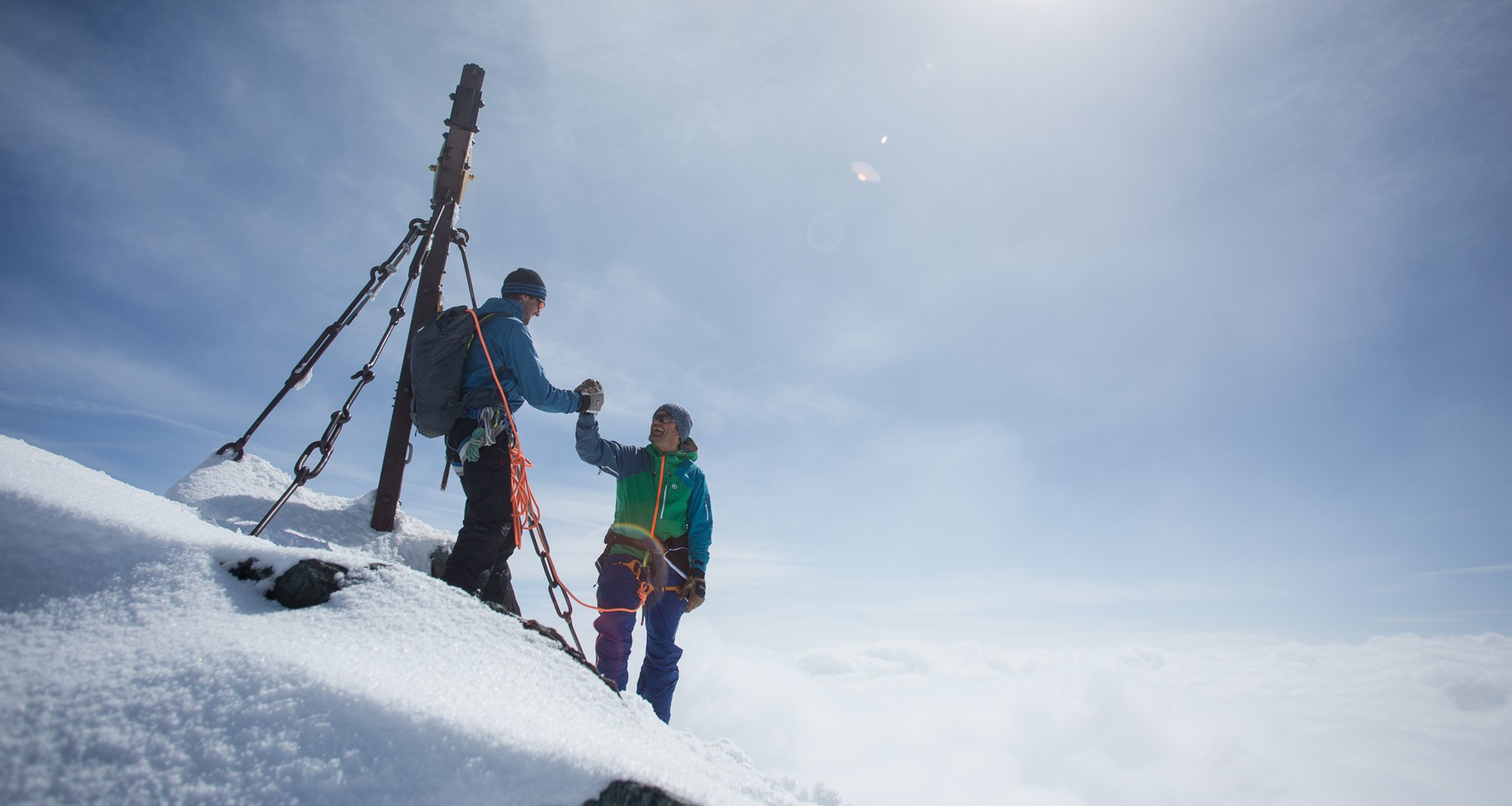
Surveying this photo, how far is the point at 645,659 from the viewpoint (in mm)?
5355

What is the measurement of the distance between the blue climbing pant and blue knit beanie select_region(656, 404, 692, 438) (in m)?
1.14

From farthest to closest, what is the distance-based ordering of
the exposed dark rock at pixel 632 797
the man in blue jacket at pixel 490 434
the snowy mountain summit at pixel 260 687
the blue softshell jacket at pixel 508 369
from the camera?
the blue softshell jacket at pixel 508 369 < the man in blue jacket at pixel 490 434 < the exposed dark rock at pixel 632 797 < the snowy mountain summit at pixel 260 687

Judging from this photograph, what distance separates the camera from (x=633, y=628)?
16.8 feet

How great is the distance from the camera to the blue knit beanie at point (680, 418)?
579 cm

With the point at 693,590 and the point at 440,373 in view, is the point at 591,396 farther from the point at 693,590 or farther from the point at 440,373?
the point at 693,590

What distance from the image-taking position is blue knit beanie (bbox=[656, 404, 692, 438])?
5793 mm

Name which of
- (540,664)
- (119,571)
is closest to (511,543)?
(540,664)

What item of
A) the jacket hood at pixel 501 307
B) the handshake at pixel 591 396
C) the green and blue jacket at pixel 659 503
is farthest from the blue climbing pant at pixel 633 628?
the jacket hood at pixel 501 307

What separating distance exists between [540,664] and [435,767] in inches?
33.3

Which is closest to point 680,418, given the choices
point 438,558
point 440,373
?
point 440,373

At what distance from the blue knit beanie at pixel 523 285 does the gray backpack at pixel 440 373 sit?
1.99 ft

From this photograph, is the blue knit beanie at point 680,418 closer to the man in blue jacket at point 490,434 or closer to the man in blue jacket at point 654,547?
the man in blue jacket at point 654,547

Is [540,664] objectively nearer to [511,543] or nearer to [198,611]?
[198,611]

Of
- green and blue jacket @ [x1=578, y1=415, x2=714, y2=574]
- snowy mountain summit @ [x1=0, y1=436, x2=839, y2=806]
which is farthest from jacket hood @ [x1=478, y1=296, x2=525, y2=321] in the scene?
snowy mountain summit @ [x1=0, y1=436, x2=839, y2=806]
